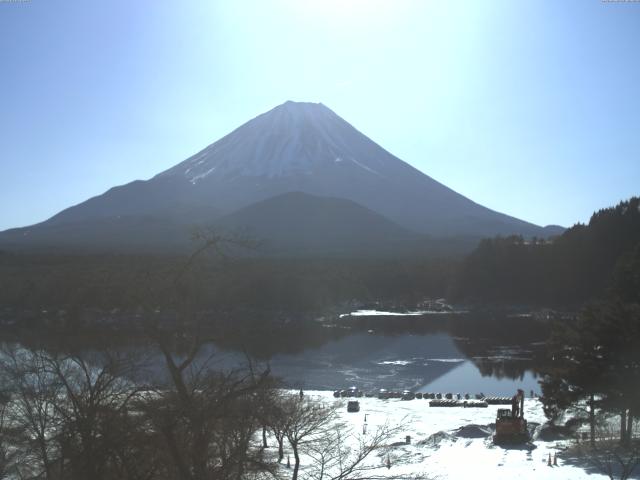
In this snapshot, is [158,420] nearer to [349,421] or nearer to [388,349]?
[349,421]

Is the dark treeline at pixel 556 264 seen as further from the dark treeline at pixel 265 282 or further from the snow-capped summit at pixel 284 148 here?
the snow-capped summit at pixel 284 148

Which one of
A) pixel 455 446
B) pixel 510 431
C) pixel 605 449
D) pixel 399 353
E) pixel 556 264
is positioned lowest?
pixel 455 446

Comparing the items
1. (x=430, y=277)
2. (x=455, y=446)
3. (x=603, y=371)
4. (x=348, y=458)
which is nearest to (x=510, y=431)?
(x=455, y=446)

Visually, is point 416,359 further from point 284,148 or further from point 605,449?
point 284,148

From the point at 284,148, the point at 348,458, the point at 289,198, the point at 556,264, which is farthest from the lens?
the point at 284,148

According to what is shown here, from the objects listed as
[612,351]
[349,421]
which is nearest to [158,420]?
[612,351]

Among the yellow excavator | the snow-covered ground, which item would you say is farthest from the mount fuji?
the yellow excavator
